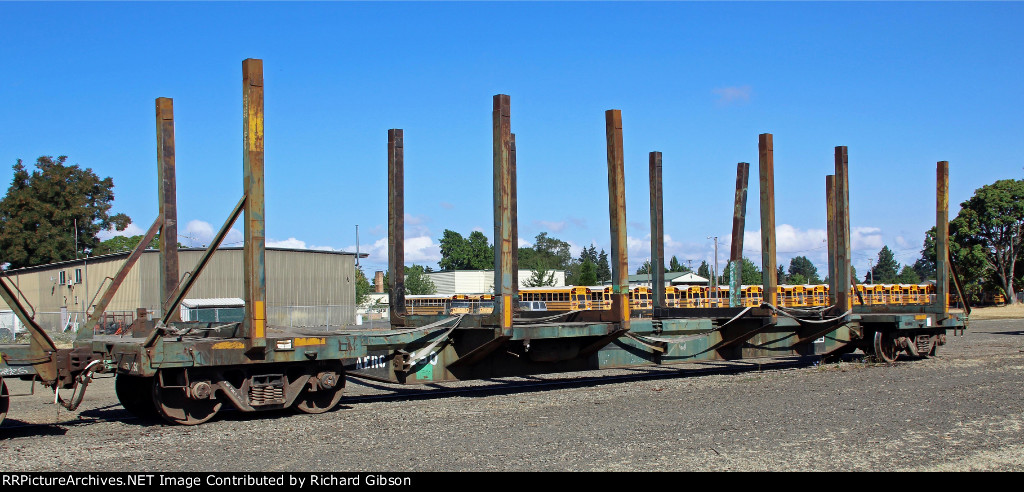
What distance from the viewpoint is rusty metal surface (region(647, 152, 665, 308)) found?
1822cm

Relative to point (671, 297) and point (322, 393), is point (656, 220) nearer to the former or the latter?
point (322, 393)

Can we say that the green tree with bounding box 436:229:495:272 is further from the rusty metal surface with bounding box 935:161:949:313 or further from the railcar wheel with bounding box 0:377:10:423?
the railcar wheel with bounding box 0:377:10:423

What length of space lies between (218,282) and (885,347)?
40415 mm

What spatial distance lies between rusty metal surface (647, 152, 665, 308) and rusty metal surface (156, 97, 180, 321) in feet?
33.3

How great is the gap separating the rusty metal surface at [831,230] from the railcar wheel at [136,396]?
1276 centimetres

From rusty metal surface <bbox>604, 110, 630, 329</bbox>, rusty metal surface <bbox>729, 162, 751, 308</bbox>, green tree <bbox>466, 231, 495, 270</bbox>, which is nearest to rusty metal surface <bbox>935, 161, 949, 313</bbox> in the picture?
rusty metal surface <bbox>729, 162, 751, 308</bbox>

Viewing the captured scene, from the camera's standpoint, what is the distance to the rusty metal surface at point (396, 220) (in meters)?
14.0

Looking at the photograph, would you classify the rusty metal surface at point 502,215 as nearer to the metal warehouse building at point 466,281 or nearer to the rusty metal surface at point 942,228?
the rusty metal surface at point 942,228

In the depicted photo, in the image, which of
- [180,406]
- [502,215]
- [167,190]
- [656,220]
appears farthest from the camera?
[656,220]

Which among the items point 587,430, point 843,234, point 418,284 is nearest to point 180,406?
point 587,430

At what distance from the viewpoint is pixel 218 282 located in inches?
1912

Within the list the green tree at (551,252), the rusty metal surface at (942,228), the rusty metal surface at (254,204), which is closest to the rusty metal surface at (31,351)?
the rusty metal surface at (254,204)

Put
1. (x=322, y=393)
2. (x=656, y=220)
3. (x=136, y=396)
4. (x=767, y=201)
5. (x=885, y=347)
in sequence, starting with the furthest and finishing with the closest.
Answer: (x=656, y=220), (x=885, y=347), (x=767, y=201), (x=322, y=393), (x=136, y=396)
